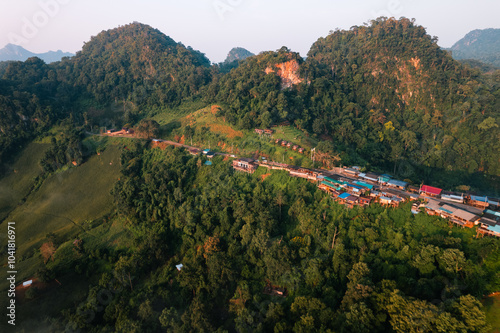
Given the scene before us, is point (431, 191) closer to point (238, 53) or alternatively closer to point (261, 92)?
point (261, 92)

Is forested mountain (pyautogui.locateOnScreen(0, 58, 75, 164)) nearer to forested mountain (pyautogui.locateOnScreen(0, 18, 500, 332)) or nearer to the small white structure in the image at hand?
forested mountain (pyautogui.locateOnScreen(0, 18, 500, 332))

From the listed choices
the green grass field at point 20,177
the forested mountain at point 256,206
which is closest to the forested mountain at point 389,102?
the forested mountain at point 256,206

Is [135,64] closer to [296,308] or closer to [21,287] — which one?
[21,287]

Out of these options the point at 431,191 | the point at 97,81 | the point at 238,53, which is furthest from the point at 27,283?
the point at 238,53

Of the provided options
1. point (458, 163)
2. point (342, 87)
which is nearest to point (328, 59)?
point (342, 87)

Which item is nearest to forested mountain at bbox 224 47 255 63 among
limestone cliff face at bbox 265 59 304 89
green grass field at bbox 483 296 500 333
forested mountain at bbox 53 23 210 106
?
forested mountain at bbox 53 23 210 106

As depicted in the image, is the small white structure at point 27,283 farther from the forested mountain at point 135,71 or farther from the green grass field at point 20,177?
the forested mountain at point 135,71
